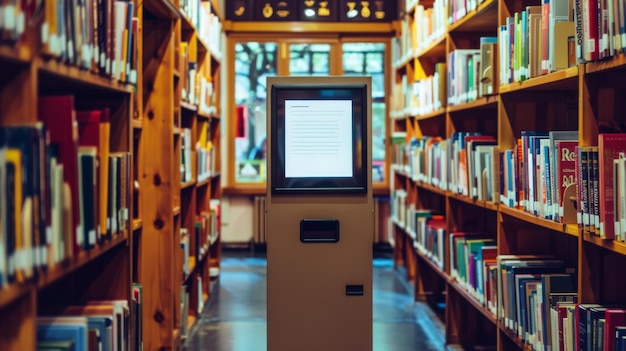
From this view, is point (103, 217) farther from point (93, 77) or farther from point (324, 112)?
point (324, 112)

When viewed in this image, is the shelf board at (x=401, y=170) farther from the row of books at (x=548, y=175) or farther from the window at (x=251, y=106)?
the window at (x=251, y=106)

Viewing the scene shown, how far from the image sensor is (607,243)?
7.14 ft

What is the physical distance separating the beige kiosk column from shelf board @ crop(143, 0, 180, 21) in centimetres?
83

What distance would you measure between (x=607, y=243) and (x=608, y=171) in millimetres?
231

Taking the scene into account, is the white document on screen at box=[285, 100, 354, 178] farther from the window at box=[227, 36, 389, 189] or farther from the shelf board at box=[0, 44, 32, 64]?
the window at box=[227, 36, 389, 189]

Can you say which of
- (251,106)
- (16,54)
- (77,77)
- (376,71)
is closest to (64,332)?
(77,77)

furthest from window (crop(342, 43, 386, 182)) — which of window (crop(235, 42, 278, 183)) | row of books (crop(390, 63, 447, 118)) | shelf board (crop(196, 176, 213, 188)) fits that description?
shelf board (crop(196, 176, 213, 188))

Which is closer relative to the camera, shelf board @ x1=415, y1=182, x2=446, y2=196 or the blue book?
the blue book

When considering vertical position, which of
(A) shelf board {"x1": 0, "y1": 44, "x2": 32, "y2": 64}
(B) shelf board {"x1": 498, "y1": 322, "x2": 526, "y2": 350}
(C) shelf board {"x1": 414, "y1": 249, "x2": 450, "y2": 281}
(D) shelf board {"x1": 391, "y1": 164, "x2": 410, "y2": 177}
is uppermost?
(A) shelf board {"x1": 0, "y1": 44, "x2": 32, "y2": 64}

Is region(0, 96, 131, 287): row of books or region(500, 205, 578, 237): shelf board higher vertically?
region(0, 96, 131, 287): row of books

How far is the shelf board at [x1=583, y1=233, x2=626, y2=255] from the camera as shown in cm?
208

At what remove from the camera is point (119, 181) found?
2.28m

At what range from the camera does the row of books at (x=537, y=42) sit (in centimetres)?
263

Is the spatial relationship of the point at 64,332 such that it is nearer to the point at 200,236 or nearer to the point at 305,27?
the point at 200,236
